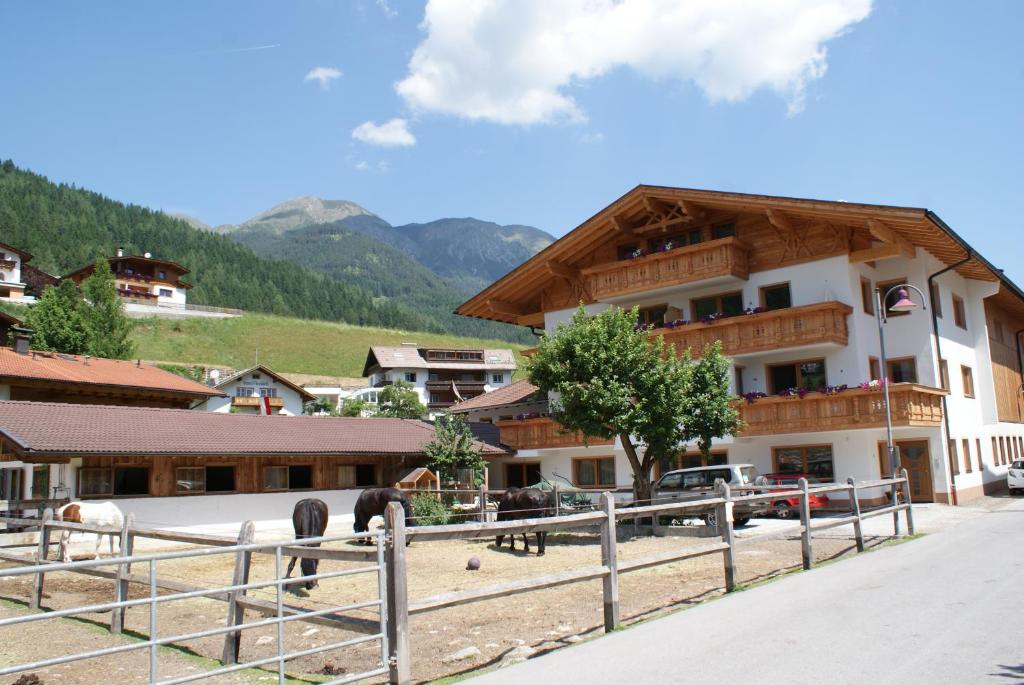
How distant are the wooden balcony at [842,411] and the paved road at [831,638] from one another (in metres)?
14.6

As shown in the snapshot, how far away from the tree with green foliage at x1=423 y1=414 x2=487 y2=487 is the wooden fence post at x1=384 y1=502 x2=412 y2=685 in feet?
70.9

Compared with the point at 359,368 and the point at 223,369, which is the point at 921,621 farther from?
the point at 359,368

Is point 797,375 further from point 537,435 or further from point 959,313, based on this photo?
point 537,435

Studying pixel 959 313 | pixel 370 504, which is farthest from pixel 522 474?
pixel 959 313

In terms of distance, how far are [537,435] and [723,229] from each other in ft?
37.2

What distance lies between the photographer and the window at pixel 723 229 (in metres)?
31.1

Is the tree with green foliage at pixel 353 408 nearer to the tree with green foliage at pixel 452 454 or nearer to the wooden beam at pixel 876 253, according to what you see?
the tree with green foliage at pixel 452 454

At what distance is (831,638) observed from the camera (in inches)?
293

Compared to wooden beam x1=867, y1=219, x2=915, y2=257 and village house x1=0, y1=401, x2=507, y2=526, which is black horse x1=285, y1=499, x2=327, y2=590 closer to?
village house x1=0, y1=401, x2=507, y2=526

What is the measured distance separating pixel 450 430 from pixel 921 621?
72.5 ft

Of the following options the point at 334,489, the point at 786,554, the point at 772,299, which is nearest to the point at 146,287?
the point at 334,489

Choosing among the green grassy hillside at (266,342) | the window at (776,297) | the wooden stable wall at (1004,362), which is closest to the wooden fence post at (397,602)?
the window at (776,297)

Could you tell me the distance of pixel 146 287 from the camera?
4195 inches

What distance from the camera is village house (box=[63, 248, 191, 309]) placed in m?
104
